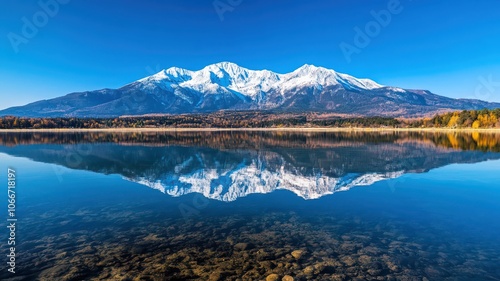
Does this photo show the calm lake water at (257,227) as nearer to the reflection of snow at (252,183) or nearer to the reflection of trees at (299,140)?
the reflection of snow at (252,183)

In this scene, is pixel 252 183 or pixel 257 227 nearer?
pixel 257 227

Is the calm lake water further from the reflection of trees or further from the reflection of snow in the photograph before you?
the reflection of trees

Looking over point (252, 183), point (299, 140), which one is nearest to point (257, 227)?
point (252, 183)

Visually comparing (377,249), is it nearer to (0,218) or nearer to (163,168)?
(0,218)

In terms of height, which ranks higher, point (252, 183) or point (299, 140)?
point (252, 183)

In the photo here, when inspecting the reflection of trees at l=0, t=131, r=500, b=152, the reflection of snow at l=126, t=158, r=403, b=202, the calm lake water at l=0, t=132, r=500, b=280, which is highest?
the calm lake water at l=0, t=132, r=500, b=280

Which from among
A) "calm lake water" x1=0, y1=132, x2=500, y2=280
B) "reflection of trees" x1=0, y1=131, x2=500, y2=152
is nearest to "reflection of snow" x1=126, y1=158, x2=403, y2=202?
"calm lake water" x1=0, y1=132, x2=500, y2=280

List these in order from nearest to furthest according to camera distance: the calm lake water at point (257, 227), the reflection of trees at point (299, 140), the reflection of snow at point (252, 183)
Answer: the calm lake water at point (257, 227)
the reflection of snow at point (252, 183)
the reflection of trees at point (299, 140)

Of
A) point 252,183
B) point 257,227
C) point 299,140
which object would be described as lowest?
point 299,140

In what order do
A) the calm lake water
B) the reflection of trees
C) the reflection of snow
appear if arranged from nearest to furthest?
the calm lake water
the reflection of snow
the reflection of trees

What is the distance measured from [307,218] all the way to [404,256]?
5.40 metres

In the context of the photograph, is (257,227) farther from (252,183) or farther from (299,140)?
(299,140)

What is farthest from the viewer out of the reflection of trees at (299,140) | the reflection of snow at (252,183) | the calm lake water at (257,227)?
the reflection of trees at (299,140)

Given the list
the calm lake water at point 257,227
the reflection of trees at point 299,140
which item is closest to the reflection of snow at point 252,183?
the calm lake water at point 257,227
